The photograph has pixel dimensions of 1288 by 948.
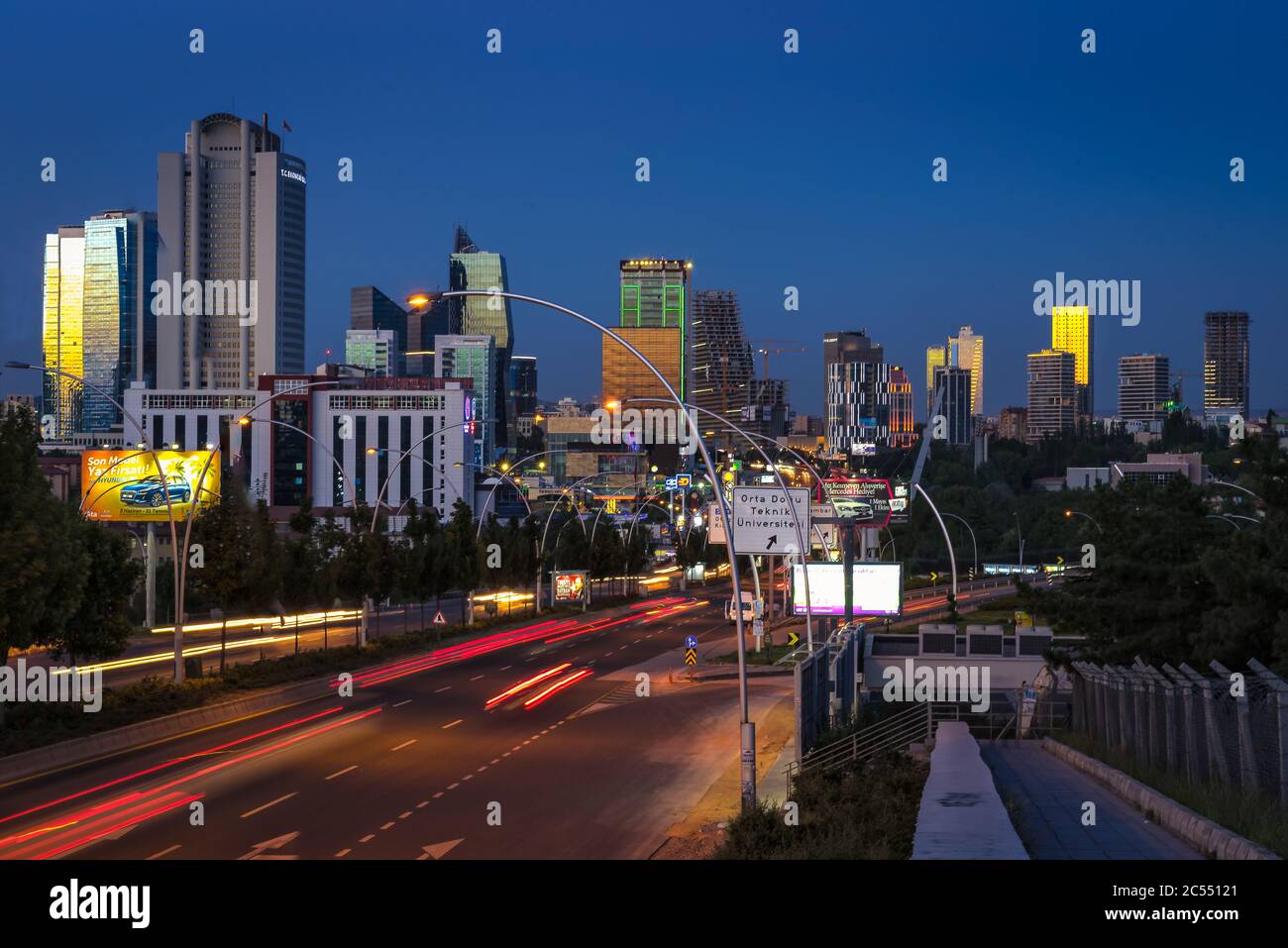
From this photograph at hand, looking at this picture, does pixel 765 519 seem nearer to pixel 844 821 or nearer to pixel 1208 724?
pixel 1208 724

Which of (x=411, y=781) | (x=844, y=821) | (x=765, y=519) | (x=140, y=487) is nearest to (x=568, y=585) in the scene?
(x=140, y=487)

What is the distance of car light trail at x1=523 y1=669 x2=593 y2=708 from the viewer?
40581mm

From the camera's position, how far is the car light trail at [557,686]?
40581mm

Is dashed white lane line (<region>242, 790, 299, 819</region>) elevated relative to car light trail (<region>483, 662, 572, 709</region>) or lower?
elevated

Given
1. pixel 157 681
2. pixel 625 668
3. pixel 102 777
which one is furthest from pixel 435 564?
pixel 102 777

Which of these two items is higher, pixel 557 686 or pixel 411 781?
pixel 411 781

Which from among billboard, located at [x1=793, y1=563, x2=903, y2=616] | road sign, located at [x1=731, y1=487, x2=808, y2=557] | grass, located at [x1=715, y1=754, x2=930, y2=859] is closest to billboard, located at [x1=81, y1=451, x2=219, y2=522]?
billboard, located at [x1=793, y1=563, x2=903, y2=616]

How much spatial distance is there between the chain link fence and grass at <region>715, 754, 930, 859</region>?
3.71 metres

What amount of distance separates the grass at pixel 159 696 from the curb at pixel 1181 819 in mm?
19629

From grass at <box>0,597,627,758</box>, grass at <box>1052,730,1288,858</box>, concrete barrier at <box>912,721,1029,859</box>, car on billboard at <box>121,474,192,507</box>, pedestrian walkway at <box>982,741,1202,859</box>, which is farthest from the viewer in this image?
car on billboard at <box>121,474,192,507</box>

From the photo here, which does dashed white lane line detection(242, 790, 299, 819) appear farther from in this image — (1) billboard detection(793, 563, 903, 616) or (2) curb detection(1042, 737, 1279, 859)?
(1) billboard detection(793, 563, 903, 616)

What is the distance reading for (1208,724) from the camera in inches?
695

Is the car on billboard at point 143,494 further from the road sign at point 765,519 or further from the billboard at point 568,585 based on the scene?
the road sign at point 765,519

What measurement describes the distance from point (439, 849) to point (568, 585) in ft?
220
